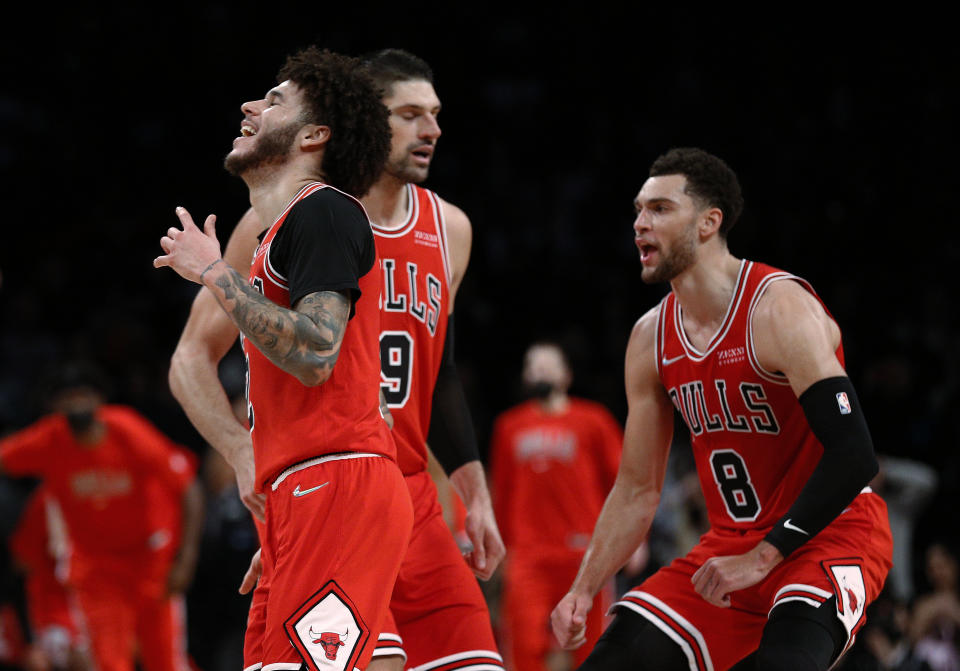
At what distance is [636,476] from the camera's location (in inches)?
178

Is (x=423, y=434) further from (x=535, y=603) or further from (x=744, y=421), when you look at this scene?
(x=535, y=603)

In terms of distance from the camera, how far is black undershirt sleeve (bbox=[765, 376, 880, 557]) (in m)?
3.81

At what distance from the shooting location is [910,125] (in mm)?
12625

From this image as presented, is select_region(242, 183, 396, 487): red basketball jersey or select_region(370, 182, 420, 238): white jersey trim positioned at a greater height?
select_region(370, 182, 420, 238): white jersey trim

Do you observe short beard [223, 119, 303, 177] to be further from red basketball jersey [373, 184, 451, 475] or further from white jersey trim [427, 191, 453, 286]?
white jersey trim [427, 191, 453, 286]

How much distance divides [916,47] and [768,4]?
5.66ft

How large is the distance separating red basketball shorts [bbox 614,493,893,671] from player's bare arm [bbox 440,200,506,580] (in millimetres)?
483

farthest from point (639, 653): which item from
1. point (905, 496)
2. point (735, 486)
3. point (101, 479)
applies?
point (905, 496)

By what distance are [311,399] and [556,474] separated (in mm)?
6363

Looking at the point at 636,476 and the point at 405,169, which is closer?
the point at 405,169

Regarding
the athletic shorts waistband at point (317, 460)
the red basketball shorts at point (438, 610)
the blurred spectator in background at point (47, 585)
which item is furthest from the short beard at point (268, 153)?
the blurred spectator in background at point (47, 585)

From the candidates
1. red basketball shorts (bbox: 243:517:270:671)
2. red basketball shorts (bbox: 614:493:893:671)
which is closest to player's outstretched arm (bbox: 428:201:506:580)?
red basketball shorts (bbox: 614:493:893:671)

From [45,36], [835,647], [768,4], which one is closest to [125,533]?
[835,647]

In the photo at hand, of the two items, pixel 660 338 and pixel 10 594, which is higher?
pixel 660 338
